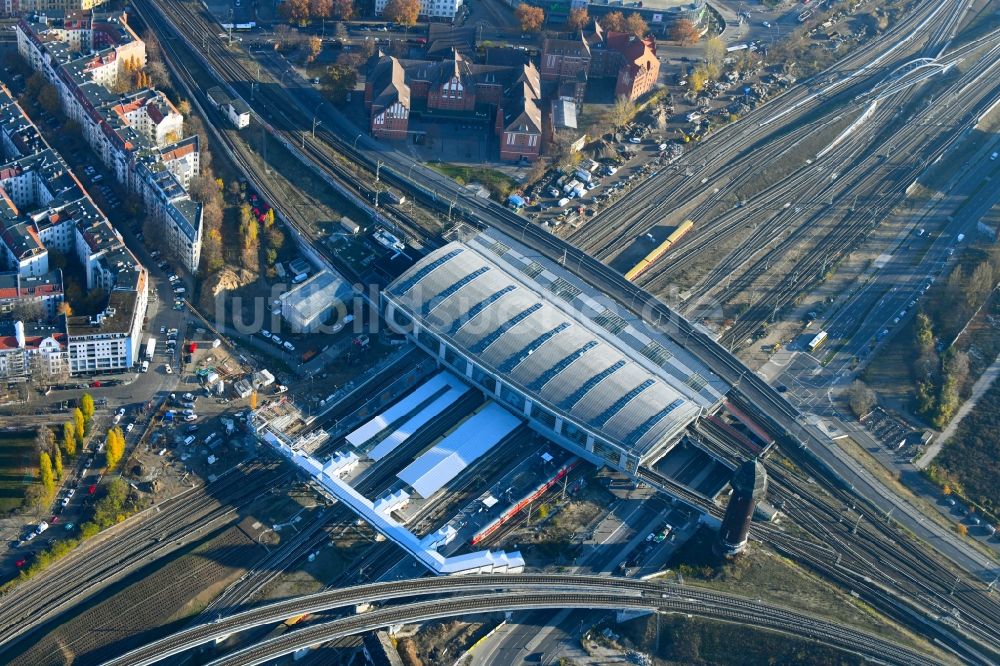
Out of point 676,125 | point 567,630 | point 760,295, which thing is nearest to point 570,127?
point 676,125

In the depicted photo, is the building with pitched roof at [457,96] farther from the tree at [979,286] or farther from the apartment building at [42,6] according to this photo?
the tree at [979,286]

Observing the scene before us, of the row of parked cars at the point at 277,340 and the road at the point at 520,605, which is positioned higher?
the row of parked cars at the point at 277,340

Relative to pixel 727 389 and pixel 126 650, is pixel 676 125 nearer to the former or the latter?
pixel 727 389

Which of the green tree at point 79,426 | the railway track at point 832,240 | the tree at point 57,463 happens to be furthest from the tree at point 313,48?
the tree at point 57,463

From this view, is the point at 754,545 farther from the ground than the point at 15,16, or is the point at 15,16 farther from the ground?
the point at 15,16

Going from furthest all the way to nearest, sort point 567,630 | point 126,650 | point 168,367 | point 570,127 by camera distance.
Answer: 1. point 570,127
2. point 168,367
3. point 567,630
4. point 126,650
